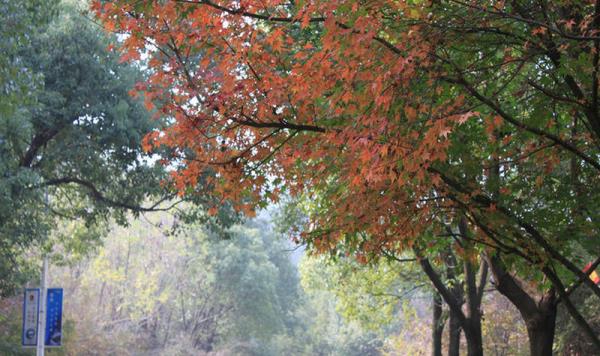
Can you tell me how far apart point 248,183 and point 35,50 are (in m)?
12.2

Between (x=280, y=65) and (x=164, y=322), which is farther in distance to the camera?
(x=164, y=322)

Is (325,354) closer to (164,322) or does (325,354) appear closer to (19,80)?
(164,322)

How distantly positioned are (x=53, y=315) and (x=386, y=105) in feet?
57.1

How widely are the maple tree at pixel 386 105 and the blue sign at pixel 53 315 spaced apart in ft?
45.2

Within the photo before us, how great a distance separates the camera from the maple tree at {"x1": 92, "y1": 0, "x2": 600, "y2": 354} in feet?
20.5

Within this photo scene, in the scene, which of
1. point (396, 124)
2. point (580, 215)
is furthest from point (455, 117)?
point (580, 215)

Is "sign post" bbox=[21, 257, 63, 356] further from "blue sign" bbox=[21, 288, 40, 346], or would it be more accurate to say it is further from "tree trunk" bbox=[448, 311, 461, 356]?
"tree trunk" bbox=[448, 311, 461, 356]

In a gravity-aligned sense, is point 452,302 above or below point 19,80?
below

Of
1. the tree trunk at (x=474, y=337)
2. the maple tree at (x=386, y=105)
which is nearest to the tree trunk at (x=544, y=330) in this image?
the maple tree at (x=386, y=105)

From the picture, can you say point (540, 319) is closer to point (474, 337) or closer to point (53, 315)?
point (474, 337)

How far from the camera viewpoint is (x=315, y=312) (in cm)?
6838

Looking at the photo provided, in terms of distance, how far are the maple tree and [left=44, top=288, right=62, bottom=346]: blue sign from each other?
45.2ft

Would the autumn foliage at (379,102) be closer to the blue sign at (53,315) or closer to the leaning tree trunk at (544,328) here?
the leaning tree trunk at (544,328)

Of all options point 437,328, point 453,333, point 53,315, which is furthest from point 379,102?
point 53,315
